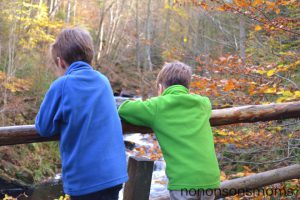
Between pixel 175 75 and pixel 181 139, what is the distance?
0.47 m

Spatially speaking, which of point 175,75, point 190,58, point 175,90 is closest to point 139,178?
point 175,90

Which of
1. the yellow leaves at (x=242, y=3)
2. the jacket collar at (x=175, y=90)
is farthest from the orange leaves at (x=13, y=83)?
the jacket collar at (x=175, y=90)

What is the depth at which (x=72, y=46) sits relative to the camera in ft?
7.13

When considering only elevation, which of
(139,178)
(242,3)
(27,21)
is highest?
(242,3)

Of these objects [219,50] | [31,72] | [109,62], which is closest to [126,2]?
[109,62]

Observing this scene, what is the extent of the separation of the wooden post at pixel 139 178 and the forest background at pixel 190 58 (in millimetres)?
2242

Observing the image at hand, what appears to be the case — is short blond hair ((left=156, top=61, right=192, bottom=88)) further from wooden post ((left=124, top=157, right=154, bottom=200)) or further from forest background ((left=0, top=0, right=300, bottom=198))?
forest background ((left=0, top=0, right=300, bottom=198))

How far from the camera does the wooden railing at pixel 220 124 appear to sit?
221cm

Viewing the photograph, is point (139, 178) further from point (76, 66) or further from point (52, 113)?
point (76, 66)

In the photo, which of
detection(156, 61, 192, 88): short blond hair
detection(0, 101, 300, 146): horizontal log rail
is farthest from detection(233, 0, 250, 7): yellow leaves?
detection(156, 61, 192, 88): short blond hair

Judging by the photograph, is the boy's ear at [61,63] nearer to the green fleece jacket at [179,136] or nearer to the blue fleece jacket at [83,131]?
the blue fleece jacket at [83,131]

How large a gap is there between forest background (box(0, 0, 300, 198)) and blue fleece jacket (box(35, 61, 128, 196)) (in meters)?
2.52

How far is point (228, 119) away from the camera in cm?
289

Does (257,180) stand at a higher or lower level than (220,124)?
lower
